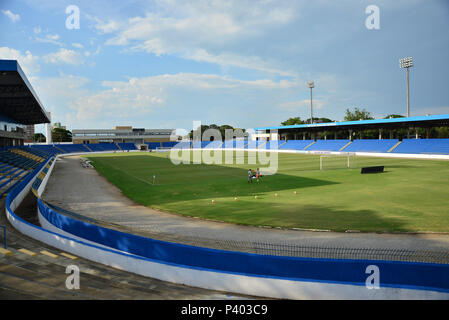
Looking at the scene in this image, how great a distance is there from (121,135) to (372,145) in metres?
110

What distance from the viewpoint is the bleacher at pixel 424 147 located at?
180 ft

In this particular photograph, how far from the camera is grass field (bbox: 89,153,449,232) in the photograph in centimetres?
1645

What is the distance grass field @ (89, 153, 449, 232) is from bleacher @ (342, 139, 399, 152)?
3228 cm

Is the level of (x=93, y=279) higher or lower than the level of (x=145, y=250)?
lower

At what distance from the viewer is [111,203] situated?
2294 centimetres

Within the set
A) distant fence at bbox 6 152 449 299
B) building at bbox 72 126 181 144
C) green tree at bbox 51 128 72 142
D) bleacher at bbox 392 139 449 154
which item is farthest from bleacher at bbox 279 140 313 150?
green tree at bbox 51 128 72 142

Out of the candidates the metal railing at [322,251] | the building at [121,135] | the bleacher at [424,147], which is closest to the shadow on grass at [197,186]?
the metal railing at [322,251]

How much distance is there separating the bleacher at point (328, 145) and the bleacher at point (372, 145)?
2.80m

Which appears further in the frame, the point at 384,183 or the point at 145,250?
the point at 384,183

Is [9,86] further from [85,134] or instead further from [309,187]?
[85,134]

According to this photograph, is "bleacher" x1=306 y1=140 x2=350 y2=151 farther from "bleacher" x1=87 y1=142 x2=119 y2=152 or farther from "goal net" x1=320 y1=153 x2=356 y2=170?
"bleacher" x1=87 y1=142 x2=119 y2=152

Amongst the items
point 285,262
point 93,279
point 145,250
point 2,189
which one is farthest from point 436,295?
point 2,189

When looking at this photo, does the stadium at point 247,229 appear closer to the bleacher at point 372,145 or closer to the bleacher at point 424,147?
the bleacher at point 424,147
